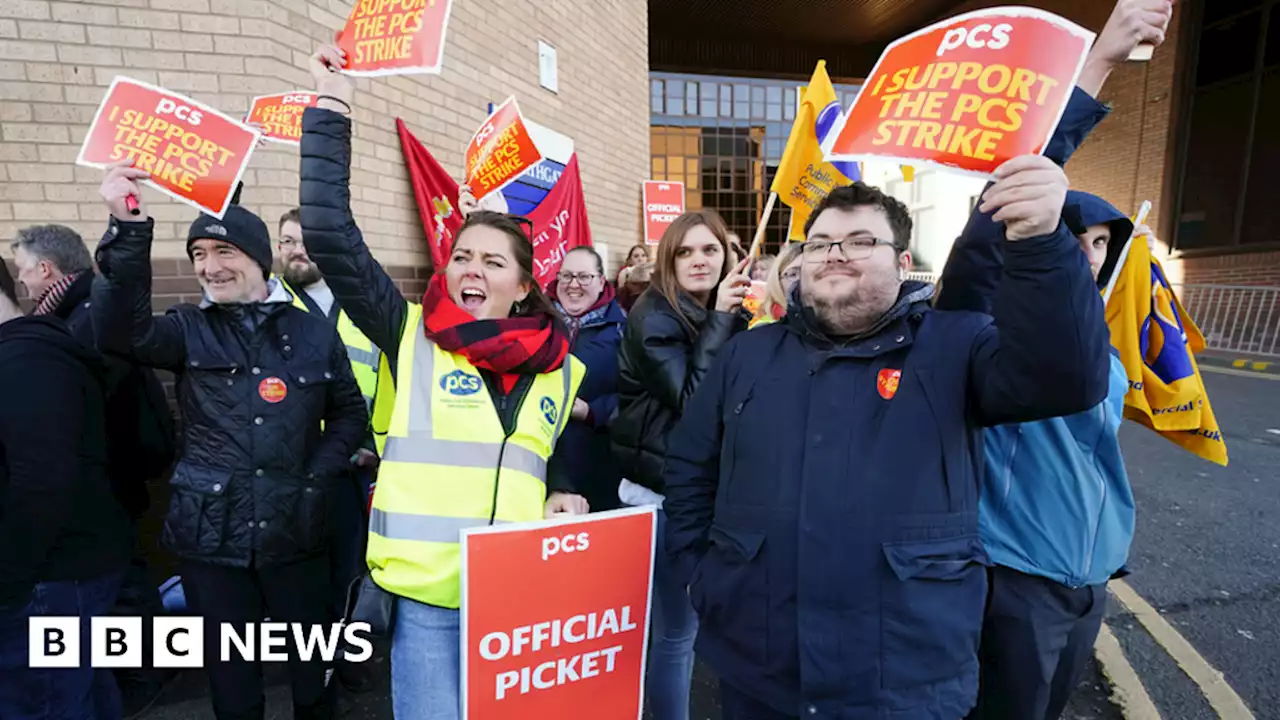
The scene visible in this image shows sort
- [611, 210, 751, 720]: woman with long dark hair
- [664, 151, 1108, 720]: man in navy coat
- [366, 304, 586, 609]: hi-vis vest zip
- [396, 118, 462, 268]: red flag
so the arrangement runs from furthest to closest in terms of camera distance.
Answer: [396, 118, 462, 268]: red flag < [611, 210, 751, 720]: woman with long dark hair < [366, 304, 586, 609]: hi-vis vest zip < [664, 151, 1108, 720]: man in navy coat

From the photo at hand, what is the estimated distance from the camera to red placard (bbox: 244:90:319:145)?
3.16 m

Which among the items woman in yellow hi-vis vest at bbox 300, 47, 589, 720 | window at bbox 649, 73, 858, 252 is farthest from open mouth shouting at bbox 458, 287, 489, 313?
window at bbox 649, 73, 858, 252

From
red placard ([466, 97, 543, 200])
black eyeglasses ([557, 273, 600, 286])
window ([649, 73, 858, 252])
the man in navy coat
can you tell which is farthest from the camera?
window ([649, 73, 858, 252])

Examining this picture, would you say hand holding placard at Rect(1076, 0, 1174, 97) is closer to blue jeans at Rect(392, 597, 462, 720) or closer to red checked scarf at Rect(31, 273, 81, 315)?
blue jeans at Rect(392, 597, 462, 720)

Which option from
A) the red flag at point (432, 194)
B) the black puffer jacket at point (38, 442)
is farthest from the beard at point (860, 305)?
the red flag at point (432, 194)

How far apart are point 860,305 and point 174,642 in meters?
2.97

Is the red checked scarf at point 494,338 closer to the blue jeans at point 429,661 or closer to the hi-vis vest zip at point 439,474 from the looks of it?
the hi-vis vest zip at point 439,474

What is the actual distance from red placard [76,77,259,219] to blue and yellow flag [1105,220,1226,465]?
9.93 ft

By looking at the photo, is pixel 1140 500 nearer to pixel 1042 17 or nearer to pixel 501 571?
pixel 1042 17

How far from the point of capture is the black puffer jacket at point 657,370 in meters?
2.24

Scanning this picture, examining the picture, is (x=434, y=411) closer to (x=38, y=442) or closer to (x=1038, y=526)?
(x=38, y=442)

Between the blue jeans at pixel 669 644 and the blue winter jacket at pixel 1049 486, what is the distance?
3.62 feet

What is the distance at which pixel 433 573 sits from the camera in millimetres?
1713

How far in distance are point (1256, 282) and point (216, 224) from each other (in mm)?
15904
